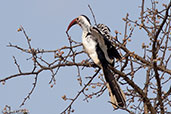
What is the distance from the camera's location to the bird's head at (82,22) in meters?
4.04

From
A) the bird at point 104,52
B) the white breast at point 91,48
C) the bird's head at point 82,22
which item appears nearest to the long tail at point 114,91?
the bird at point 104,52

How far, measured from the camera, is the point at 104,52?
3.73 meters

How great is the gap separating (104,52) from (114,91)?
1.63ft

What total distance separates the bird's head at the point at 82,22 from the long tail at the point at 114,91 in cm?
77

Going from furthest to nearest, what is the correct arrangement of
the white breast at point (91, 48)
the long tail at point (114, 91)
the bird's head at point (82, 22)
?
the bird's head at point (82, 22), the white breast at point (91, 48), the long tail at point (114, 91)

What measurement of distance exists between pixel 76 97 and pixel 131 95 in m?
0.63

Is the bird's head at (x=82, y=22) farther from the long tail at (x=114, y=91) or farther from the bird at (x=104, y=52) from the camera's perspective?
the long tail at (x=114, y=91)

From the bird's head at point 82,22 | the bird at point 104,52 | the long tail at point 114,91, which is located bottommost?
the long tail at point 114,91

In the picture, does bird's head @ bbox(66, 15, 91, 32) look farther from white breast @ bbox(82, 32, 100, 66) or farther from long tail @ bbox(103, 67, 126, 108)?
long tail @ bbox(103, 67, 126, 108)

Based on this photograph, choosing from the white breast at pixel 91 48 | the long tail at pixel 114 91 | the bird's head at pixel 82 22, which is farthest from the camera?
the bird's head at pixel 82 22

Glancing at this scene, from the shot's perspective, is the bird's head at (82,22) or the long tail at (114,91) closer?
the long tail at (114,91)

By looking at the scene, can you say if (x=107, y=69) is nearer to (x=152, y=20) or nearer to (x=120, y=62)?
(x=120, y=62)

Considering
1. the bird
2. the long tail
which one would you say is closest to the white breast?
the bird

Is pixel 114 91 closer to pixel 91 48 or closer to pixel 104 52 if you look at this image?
pixel 104 52
